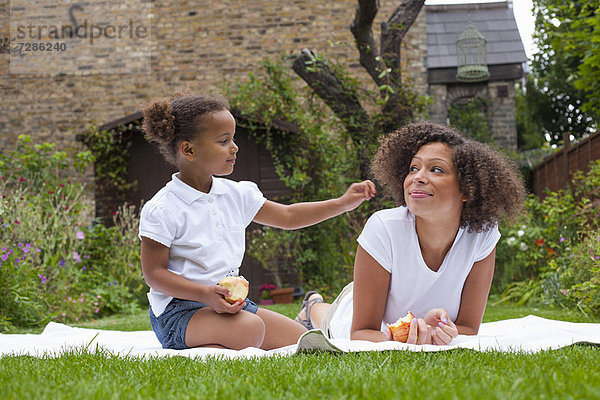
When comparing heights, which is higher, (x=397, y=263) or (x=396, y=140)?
(x=396, y=140)

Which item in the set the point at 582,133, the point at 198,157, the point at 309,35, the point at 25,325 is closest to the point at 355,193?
the point at 198,157

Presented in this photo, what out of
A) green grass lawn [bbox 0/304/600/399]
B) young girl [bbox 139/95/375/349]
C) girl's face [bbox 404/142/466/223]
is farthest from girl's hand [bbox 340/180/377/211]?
green grass lawn [bbox 0/304/600/399]

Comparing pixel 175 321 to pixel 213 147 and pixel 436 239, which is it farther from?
pixel 436 239

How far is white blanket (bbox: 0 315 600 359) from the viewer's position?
8.43 feet

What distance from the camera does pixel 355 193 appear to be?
3.33 metres

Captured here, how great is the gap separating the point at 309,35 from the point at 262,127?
351cm

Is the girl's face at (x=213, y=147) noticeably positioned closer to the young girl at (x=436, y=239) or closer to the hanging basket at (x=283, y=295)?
the young girl at (x=436, y=239)

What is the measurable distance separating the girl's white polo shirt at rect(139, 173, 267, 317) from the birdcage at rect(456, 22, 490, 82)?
393 inches

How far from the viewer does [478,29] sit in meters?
13.4

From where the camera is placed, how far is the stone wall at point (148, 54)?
502 inches

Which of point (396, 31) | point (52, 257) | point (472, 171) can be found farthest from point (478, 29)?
point (472, 171)

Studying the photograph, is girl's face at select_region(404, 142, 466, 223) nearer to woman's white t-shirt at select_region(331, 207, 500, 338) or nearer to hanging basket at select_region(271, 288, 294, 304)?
woman's white t-shirt at select_region(331, 207, 500, 338)

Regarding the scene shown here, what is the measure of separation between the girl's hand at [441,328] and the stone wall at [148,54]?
10.1 metres

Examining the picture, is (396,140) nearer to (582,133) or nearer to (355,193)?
(355,193)
